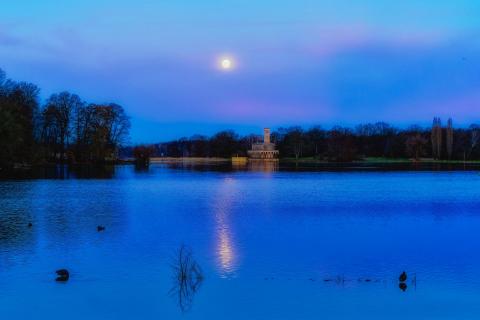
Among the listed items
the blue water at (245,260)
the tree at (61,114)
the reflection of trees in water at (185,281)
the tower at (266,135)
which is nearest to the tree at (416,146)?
the tower at (266,135)

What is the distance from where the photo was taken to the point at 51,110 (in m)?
85.1

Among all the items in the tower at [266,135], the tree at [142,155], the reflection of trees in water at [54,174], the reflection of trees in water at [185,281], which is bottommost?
the reflection of trees in water at [185,281]

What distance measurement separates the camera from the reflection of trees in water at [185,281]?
1218cm

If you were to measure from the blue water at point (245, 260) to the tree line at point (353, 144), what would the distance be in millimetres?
99131

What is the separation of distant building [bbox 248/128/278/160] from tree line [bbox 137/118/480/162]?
3618 millimetres

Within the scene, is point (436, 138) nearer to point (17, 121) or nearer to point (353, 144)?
point (353, 144)

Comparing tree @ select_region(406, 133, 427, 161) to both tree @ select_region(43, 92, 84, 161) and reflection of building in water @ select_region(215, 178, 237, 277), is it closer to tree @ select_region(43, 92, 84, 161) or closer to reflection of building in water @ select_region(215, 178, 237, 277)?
tree @ select_region(43, 92, 84, 161)

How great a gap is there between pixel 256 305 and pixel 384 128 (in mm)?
162284

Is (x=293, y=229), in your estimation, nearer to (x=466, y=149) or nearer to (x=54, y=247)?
(x=54, y=247)

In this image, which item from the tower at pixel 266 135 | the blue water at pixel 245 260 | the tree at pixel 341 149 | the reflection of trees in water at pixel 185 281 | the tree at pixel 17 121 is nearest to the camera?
the blue water at pixel 245 260

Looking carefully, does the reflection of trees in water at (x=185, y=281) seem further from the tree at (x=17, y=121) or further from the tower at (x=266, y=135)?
the tower at (x=266, y=135)

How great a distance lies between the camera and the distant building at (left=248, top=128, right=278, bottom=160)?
535 ft

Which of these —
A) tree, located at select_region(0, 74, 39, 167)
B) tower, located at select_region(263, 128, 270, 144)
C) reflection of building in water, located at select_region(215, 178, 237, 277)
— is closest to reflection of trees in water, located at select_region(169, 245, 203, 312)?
reflection of building in water, located at select_region(215, 178, 237, 277)

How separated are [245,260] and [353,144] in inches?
5235
